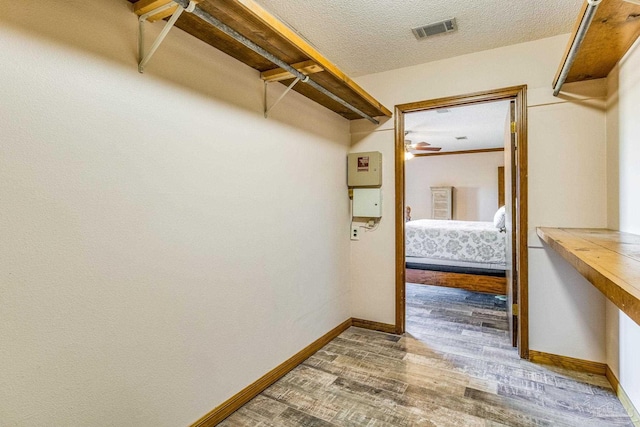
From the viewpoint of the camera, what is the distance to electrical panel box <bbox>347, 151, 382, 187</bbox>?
3.08 m

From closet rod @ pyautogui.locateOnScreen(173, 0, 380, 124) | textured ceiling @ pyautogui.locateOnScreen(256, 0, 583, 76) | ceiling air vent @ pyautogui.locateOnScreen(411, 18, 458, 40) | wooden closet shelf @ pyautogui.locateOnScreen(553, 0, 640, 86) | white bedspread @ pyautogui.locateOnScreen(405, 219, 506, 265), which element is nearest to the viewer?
closet rod @ pyautogui.locateOnScreen(173, 0, 380, 124)

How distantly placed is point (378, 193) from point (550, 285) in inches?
59.6

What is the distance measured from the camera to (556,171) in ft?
8.04

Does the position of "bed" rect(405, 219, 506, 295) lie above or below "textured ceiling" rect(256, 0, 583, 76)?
below

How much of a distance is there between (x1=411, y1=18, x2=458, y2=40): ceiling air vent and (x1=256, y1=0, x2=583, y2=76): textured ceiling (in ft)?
0.15

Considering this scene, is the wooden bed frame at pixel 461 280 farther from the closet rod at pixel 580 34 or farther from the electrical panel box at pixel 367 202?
the closet rod at pixel 580 34

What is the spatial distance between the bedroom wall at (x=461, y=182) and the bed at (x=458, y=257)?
3595 millimetres

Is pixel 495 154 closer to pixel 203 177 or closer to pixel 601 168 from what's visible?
pixel 601 168

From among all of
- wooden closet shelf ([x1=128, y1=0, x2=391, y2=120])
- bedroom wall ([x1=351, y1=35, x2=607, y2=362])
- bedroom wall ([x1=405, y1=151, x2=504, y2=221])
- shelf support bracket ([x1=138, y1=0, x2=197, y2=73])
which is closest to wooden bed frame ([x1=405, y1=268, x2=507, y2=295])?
bedroom wall ([x1=351, y1=35, x2=607, y2=362])

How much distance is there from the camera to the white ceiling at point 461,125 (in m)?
4.30

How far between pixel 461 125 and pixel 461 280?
2.46 m

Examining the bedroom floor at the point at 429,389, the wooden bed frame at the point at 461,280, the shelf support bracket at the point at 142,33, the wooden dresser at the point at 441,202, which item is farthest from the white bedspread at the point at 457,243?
the shelf support bracket at the point at 142,33

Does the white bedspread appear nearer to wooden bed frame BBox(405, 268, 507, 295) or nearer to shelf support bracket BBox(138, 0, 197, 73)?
wooden bed frame BBox(405, 268, 507, 295)

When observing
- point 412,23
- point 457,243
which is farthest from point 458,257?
point 412,23
